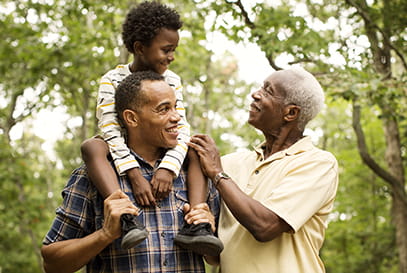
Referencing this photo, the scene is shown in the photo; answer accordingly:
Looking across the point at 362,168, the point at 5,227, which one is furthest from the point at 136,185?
the point at 362,168

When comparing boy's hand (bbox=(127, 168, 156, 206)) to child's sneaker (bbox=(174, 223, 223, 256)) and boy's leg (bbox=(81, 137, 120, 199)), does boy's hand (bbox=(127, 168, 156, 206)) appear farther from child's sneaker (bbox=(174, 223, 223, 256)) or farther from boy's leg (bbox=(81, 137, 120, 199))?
child's sneaker (bbox=(174, 223, 223, 256))

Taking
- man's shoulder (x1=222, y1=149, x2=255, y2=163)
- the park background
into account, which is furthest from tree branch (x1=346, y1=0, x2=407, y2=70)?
man's shoulder (x1=222, y1=149, x2=255, y2=163)

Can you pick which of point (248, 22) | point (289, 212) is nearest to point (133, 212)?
point (289, 212)

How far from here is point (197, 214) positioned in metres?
2.51

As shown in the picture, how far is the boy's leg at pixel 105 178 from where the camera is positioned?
2.24 meters

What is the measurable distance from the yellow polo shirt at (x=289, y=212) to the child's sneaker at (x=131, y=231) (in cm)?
69

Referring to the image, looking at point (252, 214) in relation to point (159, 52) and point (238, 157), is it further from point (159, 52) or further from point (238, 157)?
point (159, 52)

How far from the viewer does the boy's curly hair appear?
3.04 m

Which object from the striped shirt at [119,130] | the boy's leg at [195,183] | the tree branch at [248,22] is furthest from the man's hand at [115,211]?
the tree branch at [248,22]

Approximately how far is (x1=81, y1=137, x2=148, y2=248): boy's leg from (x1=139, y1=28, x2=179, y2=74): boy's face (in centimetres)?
64

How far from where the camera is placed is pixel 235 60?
50.6 ft

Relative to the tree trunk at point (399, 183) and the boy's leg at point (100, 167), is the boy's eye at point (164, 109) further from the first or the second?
the tree trunk at point (399, 183)

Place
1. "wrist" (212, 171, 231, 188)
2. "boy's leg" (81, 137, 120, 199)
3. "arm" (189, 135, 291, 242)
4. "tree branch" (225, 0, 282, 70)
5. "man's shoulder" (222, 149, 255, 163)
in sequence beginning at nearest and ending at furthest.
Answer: "boy's leg" (81, 137, 120, 199) → "arm" (189, 135, 291, 242) → "wrist" (212, 171, 231, 188) → "man's shoulder" (222, 149, 255, 163) → "tree branch" (225, 0, 282, 70)

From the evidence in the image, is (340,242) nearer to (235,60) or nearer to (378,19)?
(235,60)
